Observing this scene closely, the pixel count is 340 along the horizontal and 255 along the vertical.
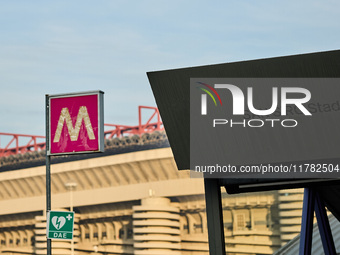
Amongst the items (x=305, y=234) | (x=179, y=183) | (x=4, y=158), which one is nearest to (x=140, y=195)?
(x=179, y=183)

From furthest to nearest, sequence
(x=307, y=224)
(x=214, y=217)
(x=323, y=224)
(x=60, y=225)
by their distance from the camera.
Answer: (x=323, y=224), (x=307, y=224), (x=60, y=225), (x=214, y=217)

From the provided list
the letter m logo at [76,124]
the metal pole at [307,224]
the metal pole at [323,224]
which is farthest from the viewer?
the metal pole at [323,224]

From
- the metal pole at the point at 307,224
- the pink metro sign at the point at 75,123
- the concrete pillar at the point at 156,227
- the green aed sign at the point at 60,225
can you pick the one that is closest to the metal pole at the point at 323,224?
the metal pole at the point at 307,224

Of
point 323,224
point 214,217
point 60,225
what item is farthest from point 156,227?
point 214,217

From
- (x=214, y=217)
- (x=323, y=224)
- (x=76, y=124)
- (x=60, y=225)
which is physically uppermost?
(x=76, y=124)

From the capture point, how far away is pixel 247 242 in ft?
332

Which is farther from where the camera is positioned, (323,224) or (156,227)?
(156,227)

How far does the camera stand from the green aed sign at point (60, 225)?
17234mm

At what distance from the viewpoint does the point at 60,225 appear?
57.1 ft

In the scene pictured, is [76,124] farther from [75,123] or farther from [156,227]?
[156,227]

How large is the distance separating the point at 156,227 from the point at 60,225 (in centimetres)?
8866

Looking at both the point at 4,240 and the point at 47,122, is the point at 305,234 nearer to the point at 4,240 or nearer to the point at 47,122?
the point at 47,122

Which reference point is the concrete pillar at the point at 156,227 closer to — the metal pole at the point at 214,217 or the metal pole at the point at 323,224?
the metal pole at the point at 323,224

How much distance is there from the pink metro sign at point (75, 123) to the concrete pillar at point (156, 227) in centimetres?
8732
